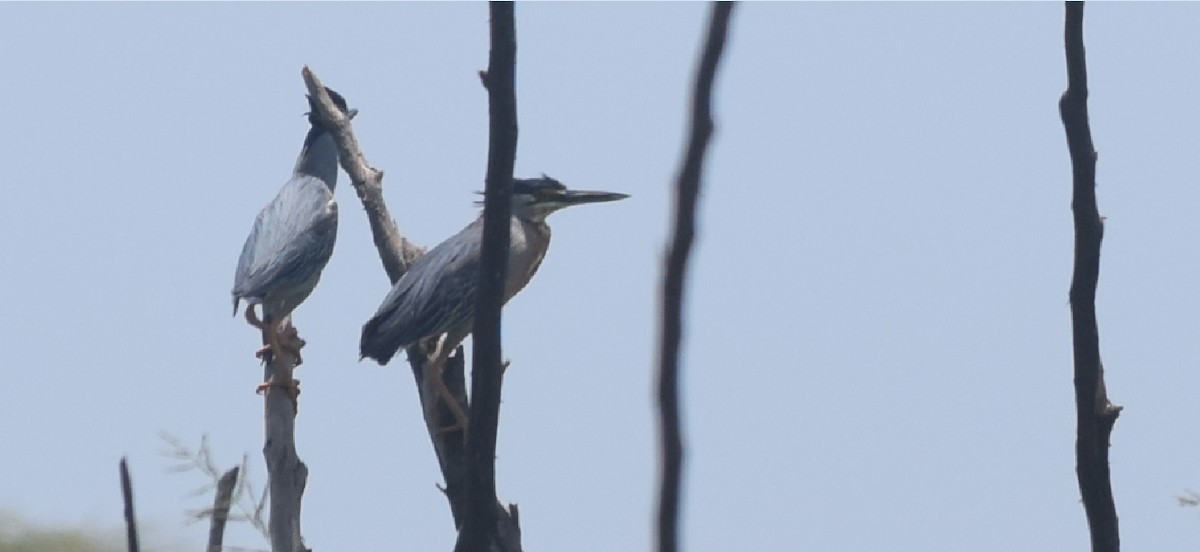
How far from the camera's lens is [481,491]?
2053 mm

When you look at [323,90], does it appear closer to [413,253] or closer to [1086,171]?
[413,253]

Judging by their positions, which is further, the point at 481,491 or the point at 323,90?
the point at 323,90

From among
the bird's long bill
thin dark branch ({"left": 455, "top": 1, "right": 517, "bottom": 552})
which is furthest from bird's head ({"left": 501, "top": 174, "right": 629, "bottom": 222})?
thin dark branch ({"left": 455, "top": 1, "right": 517, "bottom": 552})

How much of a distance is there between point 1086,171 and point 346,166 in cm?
468

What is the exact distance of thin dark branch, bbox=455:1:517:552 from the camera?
149 cm

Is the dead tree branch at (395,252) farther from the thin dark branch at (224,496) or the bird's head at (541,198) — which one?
the thin dark branch at (224,496)

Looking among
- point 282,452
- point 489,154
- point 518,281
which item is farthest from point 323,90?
point 489,154

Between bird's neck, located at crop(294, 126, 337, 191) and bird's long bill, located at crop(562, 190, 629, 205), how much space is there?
4.61 ft

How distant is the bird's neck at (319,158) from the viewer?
7.20 m


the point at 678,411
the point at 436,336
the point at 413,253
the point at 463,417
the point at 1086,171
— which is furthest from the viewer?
the point at 413,253

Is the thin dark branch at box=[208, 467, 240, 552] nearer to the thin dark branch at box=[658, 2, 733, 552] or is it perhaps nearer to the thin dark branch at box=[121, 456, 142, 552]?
the thin dark branch at box=[121, 456, 142, 552]

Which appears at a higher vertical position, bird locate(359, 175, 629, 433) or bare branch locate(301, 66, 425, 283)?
bare branch locate(301, 66, 425, 283)

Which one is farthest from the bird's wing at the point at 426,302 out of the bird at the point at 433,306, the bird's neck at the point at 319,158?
the bird's neck at the point at 319,158

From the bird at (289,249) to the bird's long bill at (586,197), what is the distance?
98 cm
